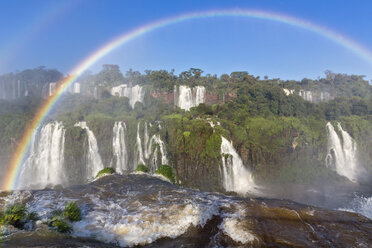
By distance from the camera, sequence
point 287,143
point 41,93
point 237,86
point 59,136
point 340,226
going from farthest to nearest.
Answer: point 41,93, point 237,86, point 287,143, point 59,136, point 340,226

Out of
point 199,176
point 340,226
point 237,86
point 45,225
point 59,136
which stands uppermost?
point 237,86

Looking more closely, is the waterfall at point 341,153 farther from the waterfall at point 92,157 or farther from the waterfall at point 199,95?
the waterfall at point 92,157

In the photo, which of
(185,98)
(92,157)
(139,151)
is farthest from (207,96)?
(92,157)

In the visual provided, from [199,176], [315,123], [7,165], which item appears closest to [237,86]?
[315,123]

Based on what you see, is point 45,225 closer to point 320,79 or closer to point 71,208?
point 71,208

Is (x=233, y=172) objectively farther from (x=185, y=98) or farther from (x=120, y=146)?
(x=185, y=98)

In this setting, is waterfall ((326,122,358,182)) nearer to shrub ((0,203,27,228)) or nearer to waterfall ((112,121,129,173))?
waterfall ((112,121,129,173))
